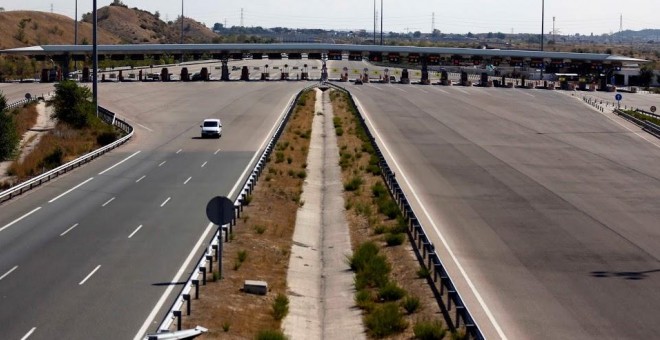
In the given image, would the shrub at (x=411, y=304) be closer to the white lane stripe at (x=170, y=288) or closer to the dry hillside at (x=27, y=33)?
the white lane stripe at (x=170, y=288)

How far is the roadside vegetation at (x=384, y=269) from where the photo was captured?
18781 millimetres

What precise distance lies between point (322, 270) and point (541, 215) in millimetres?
9837

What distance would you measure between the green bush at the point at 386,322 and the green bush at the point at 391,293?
1493 millimetres

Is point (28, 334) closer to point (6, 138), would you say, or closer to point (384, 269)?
point (384, 269)

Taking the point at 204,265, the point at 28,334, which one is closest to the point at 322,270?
the point at 204,265

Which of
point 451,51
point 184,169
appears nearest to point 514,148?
point 184,169

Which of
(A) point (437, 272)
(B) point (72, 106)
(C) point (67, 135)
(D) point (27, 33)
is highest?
(D) point (27, 33)

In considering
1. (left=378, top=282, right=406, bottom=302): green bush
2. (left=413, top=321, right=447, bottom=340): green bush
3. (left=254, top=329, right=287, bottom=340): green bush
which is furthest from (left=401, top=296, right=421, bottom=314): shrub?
(left=254, top=329, right=287, bottom=340): green bush

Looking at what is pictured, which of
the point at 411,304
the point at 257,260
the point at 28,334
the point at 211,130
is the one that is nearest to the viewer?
the point at 28,334

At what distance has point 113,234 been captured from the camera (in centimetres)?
2766

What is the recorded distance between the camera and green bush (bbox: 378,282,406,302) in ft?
69.6

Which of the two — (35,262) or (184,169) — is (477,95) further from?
(35,262)

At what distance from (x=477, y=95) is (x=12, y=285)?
8725cm

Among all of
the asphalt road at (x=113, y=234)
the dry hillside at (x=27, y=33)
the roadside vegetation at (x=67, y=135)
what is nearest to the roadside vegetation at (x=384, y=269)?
the asphalt road at (x=113, y=234)
